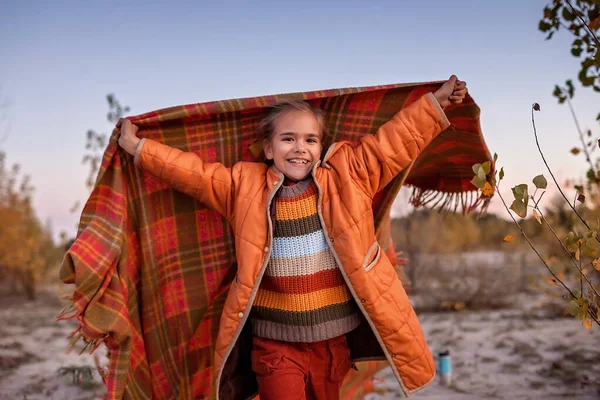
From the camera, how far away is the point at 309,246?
279 centimetres

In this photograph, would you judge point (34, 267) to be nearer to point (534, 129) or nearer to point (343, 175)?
point (343, 175)

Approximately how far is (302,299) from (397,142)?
880mm

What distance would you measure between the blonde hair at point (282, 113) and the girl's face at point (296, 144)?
4 centimetres

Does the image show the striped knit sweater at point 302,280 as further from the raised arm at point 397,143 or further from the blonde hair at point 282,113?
the blonde hair at point 282,113

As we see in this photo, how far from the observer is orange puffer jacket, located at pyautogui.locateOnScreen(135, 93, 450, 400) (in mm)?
2752

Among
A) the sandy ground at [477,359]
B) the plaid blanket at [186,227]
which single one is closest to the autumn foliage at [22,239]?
the sandy ground at [477,359]

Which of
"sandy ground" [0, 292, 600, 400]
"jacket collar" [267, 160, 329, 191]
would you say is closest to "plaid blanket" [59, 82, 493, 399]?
"jacket collar" [267, 160, 329, 191]

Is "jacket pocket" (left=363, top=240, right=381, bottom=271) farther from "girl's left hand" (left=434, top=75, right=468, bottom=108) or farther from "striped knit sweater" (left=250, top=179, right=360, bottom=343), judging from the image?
"girl's left hand" (left=434, top=75, right=468, bottom=108)

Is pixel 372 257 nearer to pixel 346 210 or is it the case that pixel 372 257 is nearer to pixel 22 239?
pixel 346 210

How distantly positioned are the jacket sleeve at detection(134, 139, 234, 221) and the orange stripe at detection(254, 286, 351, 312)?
44 cm

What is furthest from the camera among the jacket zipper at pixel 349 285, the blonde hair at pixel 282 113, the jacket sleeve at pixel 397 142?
the blonde hair at pixel 282 113

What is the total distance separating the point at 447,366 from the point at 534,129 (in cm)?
275

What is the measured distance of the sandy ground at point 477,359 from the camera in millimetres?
4594

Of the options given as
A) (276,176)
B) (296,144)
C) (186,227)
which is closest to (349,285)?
(276,176)
